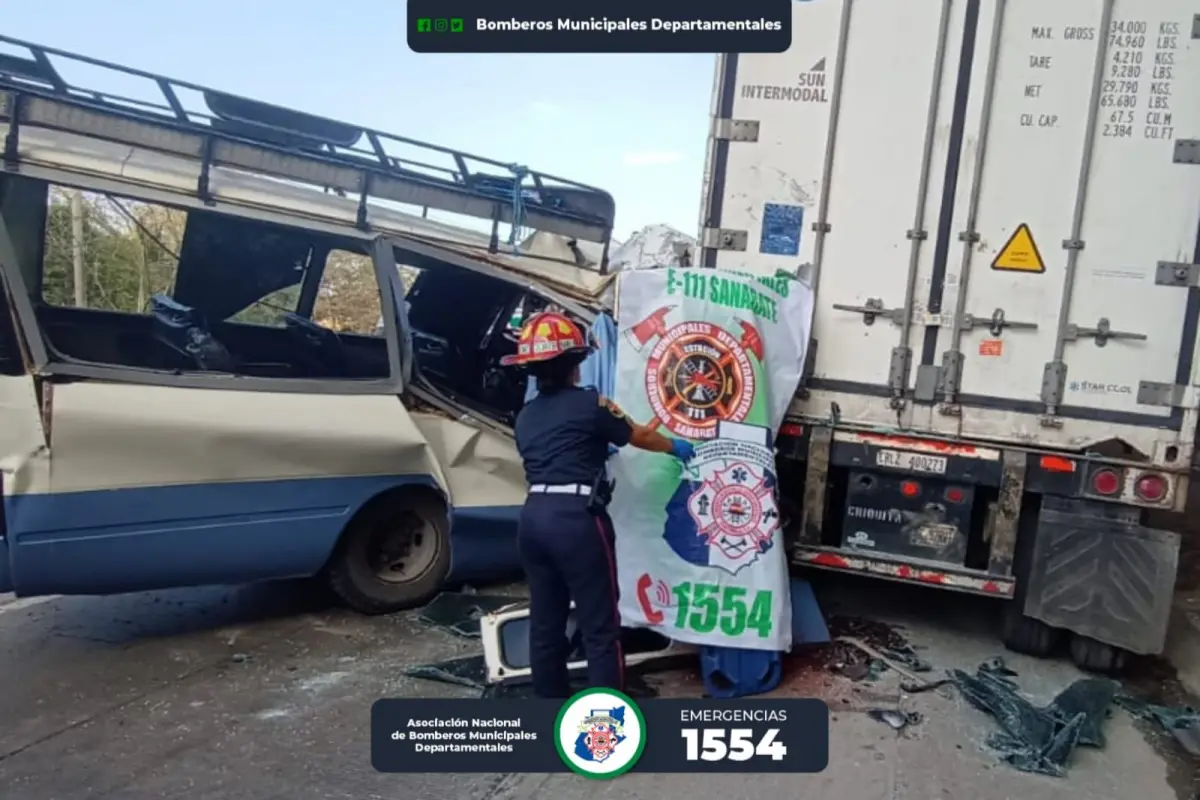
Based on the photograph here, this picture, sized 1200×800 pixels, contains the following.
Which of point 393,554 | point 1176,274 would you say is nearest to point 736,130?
point 1176,274

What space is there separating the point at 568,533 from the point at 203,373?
1.69 metres

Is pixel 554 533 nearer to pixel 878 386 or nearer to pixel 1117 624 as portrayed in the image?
pixel 878 386

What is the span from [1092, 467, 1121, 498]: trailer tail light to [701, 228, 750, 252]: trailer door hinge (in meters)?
1.72

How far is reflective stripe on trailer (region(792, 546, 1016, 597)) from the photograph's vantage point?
4359mm

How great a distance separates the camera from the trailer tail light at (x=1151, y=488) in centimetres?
412

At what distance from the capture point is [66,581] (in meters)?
3.78

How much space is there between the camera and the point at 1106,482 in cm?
418

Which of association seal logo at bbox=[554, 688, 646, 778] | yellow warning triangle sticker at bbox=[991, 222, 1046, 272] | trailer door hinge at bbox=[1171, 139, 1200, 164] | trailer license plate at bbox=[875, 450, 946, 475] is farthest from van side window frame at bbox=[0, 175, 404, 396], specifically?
trailer door hinge at bbox=[1171, 139, 1200, 164]

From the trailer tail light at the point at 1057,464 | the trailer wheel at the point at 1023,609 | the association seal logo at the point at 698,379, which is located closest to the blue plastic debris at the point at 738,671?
the association seal logo at the point at 698,379

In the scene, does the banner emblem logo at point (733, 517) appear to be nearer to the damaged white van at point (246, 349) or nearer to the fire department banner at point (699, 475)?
the fire department banner at point (699, 475)

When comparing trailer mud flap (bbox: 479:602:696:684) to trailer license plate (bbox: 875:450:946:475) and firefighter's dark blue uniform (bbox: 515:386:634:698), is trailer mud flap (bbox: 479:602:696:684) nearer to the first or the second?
firefighter's dark blue uniform (bbox: 515:386:634:698)

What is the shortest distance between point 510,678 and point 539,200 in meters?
2.51

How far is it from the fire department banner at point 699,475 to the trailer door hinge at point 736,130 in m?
0.71

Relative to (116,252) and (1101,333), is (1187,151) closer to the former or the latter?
(1101,333)
